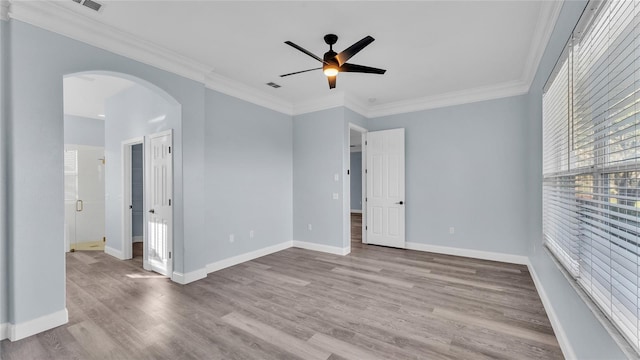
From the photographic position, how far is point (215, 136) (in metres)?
4.26

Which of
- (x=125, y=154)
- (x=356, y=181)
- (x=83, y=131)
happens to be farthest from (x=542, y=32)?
(x=356, y=181)

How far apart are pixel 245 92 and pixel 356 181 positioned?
819 centimetres

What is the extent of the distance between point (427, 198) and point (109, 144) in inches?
237

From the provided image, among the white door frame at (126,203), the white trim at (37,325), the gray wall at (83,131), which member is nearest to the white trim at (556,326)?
the white trim at (37,325)

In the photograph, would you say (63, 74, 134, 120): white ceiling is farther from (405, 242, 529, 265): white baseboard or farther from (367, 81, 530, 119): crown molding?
(405, 242, 529, 265): white baseboard

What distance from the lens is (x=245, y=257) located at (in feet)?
15.3

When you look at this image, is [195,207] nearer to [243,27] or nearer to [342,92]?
[243,27]

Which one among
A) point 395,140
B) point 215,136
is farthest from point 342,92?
point 215,136

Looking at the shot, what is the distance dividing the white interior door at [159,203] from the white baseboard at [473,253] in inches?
163

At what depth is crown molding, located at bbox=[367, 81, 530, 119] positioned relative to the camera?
14.5ft

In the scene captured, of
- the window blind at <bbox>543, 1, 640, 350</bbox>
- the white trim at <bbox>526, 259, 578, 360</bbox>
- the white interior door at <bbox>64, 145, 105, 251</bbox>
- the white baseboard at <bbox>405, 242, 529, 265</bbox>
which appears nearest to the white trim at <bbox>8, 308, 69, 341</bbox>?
the white interior door at <bbox>64, 145, 105, 251</bbox>

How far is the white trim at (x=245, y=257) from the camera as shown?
418 centimetres

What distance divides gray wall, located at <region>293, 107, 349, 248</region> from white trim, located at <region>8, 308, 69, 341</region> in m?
3.59

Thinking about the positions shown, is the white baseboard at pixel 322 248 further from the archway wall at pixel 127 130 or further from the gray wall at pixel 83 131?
the gray wall at pixel 83 131
